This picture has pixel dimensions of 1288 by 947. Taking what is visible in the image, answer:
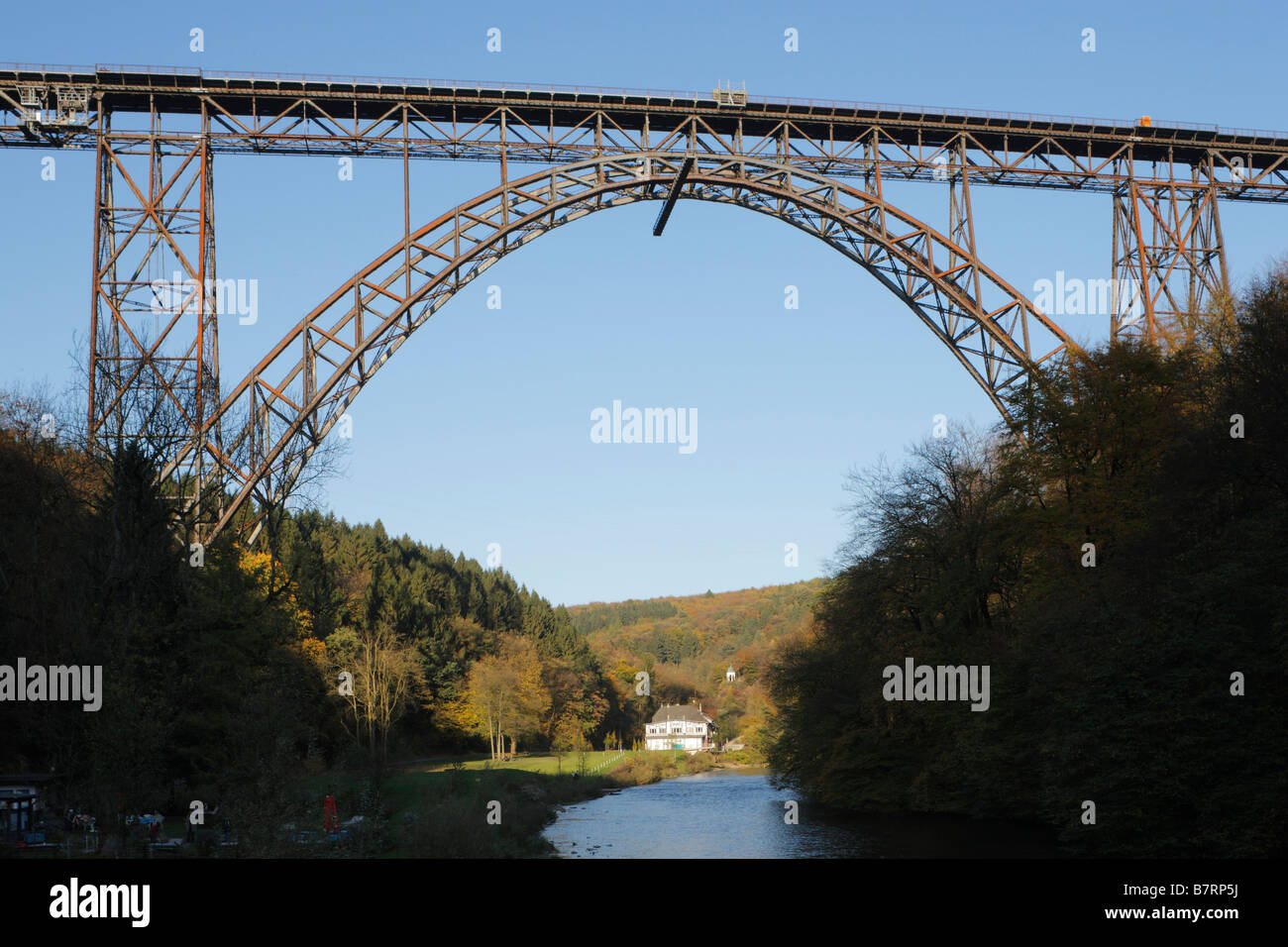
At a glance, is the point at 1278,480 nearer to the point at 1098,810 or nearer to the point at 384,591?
the point at 1098,810

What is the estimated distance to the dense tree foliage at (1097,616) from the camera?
1959cm

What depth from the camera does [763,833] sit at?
104 feet

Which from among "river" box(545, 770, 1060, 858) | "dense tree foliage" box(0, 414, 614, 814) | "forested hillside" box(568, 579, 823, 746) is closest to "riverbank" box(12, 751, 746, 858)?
"dense tree foliage" box(0, 414, 614, 814)

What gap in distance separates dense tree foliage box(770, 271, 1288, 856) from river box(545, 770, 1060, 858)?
1.07 metres

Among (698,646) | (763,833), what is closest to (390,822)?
(763,833)

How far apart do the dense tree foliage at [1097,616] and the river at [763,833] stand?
3.50ft

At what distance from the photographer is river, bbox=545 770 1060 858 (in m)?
26.6

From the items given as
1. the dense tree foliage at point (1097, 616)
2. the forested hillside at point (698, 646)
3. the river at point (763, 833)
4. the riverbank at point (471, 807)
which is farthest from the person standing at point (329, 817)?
the forested hillside at point (698, 646)

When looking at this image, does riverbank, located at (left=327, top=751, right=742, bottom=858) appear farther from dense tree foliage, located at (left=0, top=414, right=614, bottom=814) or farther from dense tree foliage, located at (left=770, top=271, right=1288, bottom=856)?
dense tree foliage, located at (left=770, top=271, right=1288, bottom=856)

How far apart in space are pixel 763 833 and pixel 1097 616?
12854 millimetres

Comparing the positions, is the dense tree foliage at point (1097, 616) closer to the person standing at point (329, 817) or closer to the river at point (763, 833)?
the river at point (763, 833)

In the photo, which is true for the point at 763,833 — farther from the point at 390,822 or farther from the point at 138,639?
the point at 138,639
